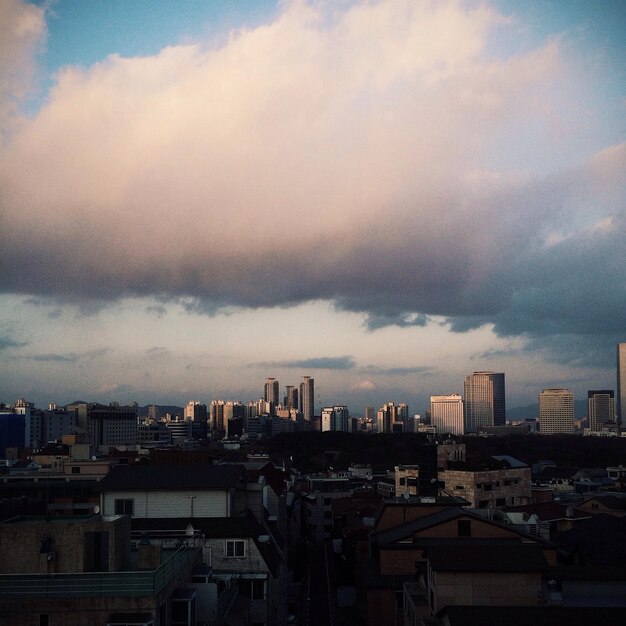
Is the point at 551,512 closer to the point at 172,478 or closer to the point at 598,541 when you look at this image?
the point at 598,541

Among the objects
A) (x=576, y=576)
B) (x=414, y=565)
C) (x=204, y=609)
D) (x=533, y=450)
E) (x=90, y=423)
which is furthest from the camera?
(x=90, y=423)

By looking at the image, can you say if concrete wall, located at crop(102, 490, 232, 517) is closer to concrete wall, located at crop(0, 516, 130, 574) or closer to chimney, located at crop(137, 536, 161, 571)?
chimney, located at crop(137, 536, 161, 571)

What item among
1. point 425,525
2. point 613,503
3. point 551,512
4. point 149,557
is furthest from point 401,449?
point 149,557

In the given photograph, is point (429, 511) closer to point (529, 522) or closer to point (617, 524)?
point (529, 522)

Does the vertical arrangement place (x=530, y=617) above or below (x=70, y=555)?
below

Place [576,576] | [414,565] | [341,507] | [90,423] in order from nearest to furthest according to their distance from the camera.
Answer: [576,576] → [414,565] → [341,507] → [90,423]

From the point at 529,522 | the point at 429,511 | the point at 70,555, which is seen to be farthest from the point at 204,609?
the point at 529,522
